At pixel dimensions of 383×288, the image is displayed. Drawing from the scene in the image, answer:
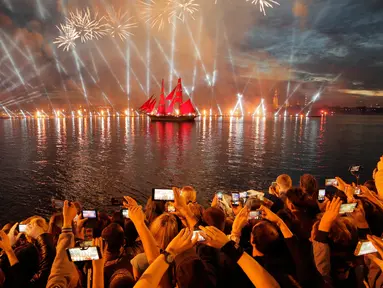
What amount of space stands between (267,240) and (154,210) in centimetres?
→ 306

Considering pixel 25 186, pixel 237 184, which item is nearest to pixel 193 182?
pixel 237 184

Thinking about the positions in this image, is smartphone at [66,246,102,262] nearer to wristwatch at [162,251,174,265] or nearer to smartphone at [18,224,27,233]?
wristwatch at [162,251,174,265]

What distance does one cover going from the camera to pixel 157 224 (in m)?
3.16

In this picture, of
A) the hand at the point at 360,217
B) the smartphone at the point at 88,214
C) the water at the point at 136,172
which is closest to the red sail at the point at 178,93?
the water at the point at 136,172

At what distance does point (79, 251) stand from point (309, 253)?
2469mm

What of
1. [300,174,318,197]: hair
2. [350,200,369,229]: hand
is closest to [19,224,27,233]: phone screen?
[300,174,318,197]: hair

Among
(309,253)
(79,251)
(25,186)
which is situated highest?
(79,251)

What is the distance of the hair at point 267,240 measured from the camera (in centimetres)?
279

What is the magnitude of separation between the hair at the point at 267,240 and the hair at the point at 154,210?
286 centimetres

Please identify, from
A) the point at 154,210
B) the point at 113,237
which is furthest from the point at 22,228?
the point at 113,237

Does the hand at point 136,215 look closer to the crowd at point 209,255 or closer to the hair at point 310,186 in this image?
the crowd at point 209,255

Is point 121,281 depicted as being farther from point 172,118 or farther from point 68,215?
point 172,118

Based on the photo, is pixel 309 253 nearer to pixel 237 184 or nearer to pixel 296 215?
pixel 296 215

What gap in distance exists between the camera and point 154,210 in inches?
213
